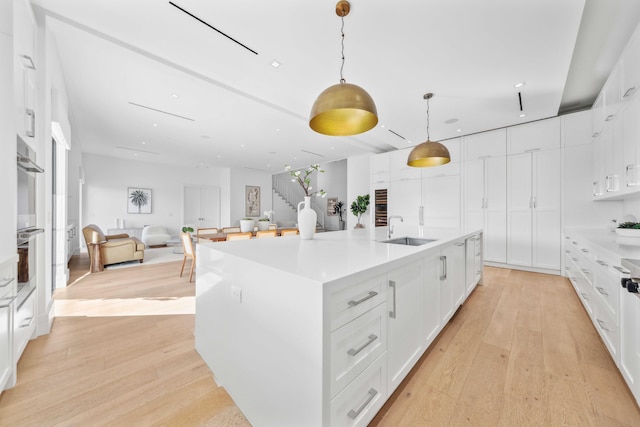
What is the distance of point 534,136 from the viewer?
4270mm

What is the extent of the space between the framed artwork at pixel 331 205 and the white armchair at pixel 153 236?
609 cm

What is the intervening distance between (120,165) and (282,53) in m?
8.38

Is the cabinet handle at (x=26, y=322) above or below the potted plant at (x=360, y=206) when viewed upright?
below

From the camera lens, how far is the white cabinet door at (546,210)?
4.06 meters

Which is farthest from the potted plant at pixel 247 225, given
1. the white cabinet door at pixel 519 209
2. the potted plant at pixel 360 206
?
the white cabinet door at pixel 519 209

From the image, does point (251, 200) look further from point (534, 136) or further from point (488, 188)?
point (534, 136)

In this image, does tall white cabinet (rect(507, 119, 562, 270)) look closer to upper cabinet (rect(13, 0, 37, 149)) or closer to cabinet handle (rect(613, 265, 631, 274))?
cabinet handle (rect(613, 265, 631, 274))

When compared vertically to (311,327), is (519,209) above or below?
above

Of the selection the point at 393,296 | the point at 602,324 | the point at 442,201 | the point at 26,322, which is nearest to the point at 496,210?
the point at 442,201

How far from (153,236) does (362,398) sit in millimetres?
8784

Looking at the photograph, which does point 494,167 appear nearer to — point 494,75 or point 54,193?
point 494,75

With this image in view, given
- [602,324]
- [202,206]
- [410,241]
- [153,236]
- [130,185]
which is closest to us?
[602,324]

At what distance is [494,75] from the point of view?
299cm

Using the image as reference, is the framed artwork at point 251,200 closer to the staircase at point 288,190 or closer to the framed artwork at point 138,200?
the staircase at point 288,190
